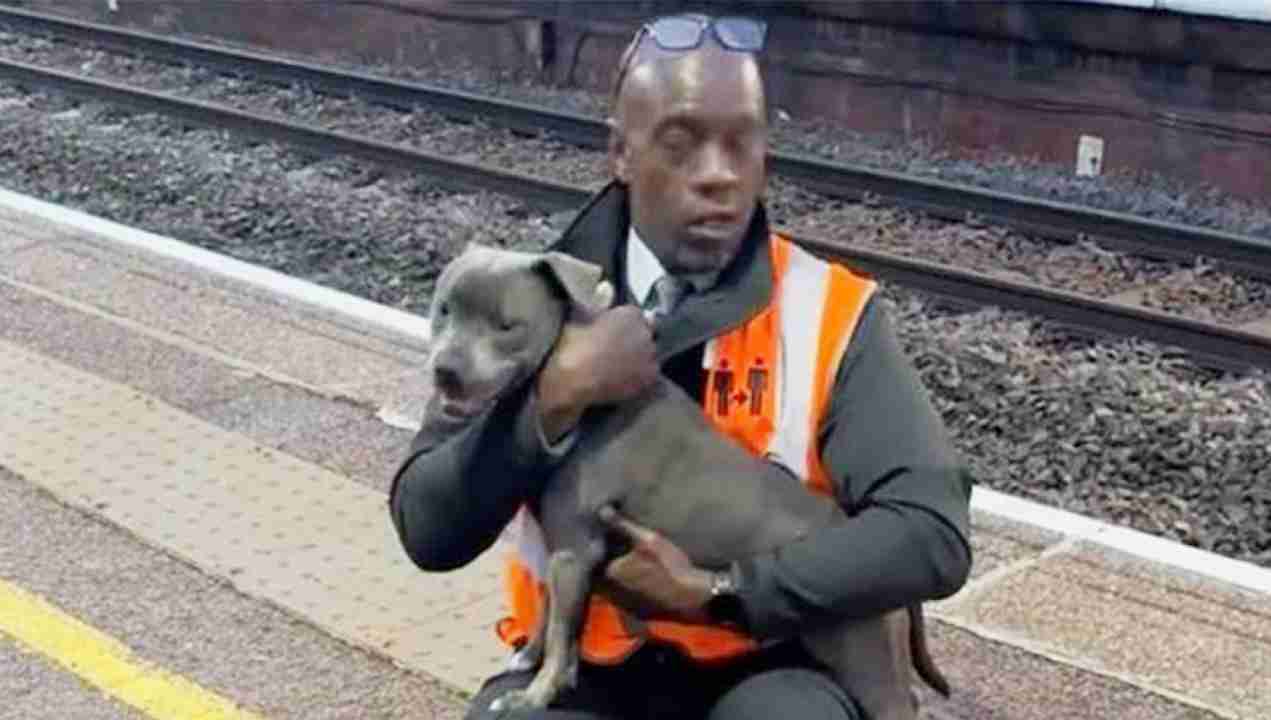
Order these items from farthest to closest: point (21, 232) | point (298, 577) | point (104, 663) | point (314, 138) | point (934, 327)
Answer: point (314, 138) → point (21, 232) → point (934, 327) → point (298, 577) → point (104, 663)

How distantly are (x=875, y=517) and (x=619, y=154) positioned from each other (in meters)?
0.57

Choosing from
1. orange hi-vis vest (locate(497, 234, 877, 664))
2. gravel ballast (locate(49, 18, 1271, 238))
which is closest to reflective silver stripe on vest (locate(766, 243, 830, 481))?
orange hi-vis vest (locate(497, 234, 877, 664))

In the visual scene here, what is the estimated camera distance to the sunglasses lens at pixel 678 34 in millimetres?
2637

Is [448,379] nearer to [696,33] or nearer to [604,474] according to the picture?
[604,474]

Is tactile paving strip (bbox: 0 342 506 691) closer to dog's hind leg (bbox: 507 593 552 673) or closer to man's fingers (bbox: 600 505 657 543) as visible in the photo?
dog's hind leg (bbox: 507 593 552 673)

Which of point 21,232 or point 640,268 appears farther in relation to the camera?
point 21,232

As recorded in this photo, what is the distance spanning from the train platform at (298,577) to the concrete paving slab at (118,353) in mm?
14

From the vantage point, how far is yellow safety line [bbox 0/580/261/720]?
4.48m

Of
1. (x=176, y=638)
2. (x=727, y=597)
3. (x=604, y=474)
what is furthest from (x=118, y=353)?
(x=727, y=597)

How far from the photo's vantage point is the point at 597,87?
1487 centimetres

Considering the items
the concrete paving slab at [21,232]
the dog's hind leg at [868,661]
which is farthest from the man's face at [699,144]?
the concrete paving slab at [21,232]

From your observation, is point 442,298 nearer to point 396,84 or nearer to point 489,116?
point 489,116

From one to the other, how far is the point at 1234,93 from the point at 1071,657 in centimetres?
772

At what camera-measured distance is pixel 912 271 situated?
29.8 feet
